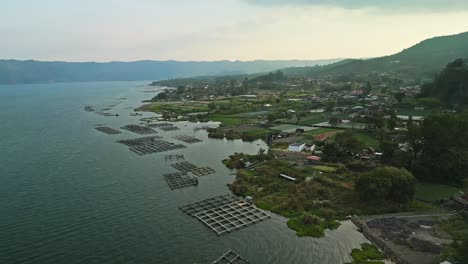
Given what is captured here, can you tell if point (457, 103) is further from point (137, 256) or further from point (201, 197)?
point (137, 256)

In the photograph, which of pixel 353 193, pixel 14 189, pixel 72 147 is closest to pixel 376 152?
pixel 353 193

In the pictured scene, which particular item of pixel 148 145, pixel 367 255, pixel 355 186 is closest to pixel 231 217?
pixel 367 255

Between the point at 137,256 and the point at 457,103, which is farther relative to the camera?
the point at 457,103

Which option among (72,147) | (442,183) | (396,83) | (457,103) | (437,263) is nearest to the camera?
(437,263)

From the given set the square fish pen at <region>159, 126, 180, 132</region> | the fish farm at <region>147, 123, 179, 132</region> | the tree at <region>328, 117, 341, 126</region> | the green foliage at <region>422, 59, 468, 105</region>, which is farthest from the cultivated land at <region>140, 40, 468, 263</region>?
the green foliage at <region>422, 59, 468, 105</region>

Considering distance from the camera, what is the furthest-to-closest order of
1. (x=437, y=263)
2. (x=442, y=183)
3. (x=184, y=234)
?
(x=442, y=183) → (x=184, y=234) → (x=437, y=263)

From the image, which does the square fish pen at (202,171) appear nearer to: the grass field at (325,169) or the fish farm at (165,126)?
the grass field at (325,169)
